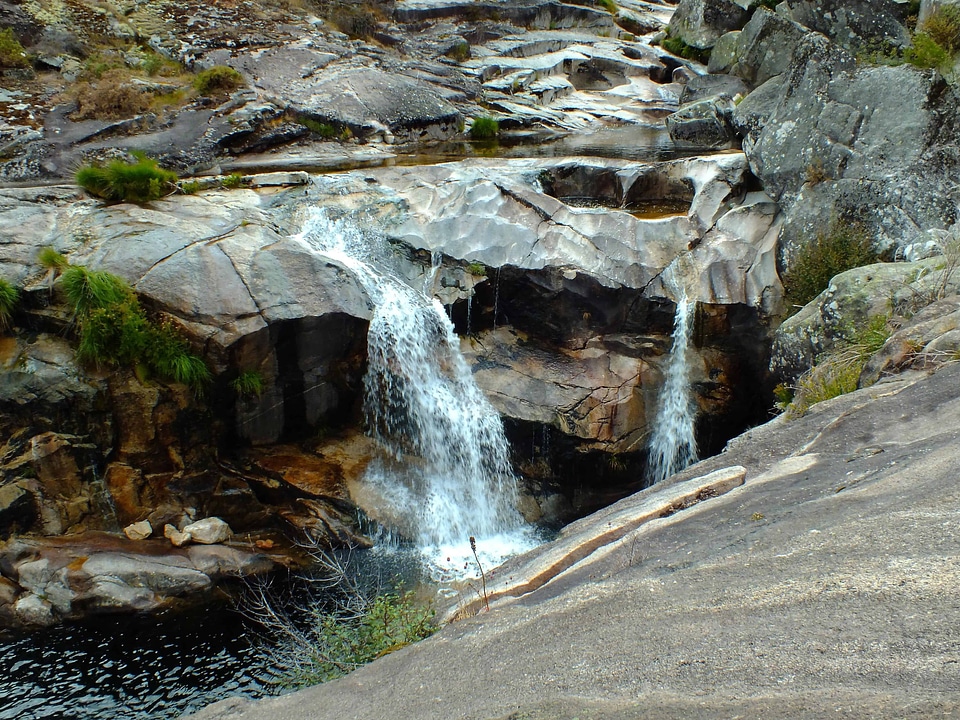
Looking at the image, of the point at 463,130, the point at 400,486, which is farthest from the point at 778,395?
the point at 463,130

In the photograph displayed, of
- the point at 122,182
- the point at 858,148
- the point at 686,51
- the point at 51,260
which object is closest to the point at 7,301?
the point at 51,260

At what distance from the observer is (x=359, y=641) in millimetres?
Result: 4938

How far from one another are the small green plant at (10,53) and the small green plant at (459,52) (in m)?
9.10

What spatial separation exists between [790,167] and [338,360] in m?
6.11

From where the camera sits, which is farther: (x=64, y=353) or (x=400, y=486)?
(x=400, y=486)

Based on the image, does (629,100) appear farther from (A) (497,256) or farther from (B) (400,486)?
(B) (400,486)

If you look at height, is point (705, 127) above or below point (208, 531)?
above

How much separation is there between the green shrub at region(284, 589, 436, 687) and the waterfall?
427 cm

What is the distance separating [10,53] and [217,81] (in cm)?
364

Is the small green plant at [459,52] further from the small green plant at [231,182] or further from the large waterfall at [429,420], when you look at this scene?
the large waterfall at [429,420]

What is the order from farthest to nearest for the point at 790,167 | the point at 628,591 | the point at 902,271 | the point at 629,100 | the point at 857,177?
the point at 629,100, the point at 790,167, the point at 857,177, the point at 902,271, the point at 628,591

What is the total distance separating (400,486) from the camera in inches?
332

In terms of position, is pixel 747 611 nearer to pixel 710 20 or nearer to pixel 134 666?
pixel 134 666

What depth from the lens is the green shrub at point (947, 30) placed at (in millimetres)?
8867
